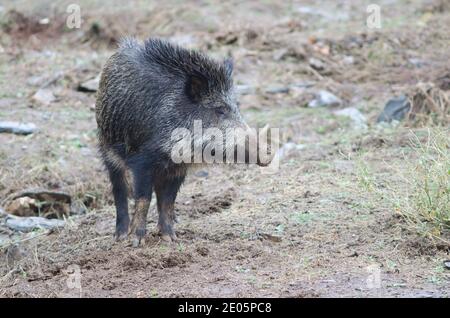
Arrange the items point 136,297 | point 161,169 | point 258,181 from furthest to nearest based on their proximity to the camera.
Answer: point 258,181, point 161,169, point 136,297

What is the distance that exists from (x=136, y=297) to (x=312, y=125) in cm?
557

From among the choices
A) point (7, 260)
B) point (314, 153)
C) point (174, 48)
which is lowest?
point (7, 260)

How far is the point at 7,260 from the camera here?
6.65 metres

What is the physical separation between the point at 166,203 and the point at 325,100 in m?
4.75

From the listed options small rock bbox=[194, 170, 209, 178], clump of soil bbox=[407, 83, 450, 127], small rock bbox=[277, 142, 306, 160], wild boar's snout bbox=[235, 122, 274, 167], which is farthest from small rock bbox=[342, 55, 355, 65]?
wild boar's snout bbox=[235, 122, 274, 167]

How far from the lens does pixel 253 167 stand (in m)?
8.64

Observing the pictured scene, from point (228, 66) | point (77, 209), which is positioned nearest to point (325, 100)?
point (77, 209)

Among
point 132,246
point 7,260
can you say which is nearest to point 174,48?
point 132,246

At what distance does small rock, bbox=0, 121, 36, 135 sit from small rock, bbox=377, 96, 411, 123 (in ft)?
14.1

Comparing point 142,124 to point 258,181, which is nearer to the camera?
point 142,124

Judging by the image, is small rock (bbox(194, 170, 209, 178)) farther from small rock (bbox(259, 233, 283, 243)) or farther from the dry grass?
the dry grass

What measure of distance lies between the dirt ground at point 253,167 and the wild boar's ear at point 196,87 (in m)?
1.16

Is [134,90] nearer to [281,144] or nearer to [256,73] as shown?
[281,144]

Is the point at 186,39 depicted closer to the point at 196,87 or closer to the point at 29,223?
the point at 29,223
